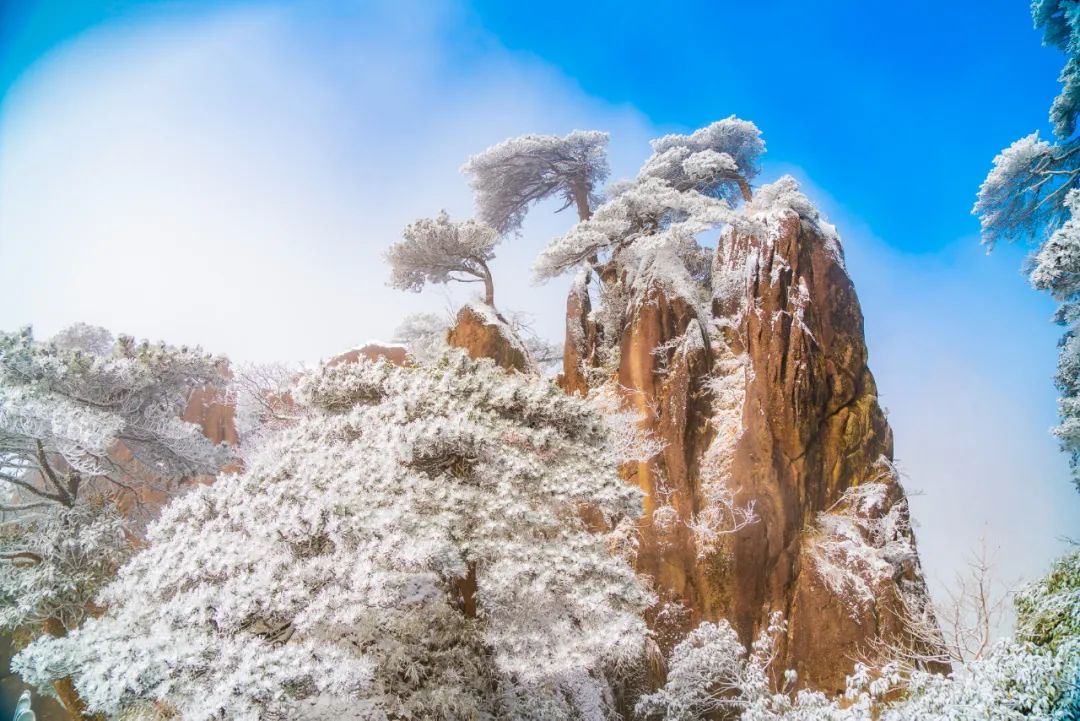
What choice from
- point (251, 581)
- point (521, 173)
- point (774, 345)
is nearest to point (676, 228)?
point (774, 345)

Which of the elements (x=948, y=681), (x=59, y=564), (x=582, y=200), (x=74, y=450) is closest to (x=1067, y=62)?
(x=948, y=681)

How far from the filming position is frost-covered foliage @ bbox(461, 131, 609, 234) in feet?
66.1

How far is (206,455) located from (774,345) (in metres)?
17.1

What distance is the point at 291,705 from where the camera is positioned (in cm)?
568

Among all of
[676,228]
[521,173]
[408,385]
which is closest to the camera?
[408,385]

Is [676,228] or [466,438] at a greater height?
[676,228]

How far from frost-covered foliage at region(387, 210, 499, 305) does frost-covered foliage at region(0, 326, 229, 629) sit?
732 centimetres

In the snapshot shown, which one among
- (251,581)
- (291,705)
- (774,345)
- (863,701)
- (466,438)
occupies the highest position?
(774,345)

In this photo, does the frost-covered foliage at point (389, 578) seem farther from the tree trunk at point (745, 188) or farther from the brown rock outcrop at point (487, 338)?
the tree trunk at point (745, 188)

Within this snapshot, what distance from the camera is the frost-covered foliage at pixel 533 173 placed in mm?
20156

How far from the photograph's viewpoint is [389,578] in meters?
6.51

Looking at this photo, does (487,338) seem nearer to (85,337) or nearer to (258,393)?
(258,393)

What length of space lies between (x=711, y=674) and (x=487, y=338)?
465 inches

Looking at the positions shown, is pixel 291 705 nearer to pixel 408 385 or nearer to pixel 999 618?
pixel 408 385
